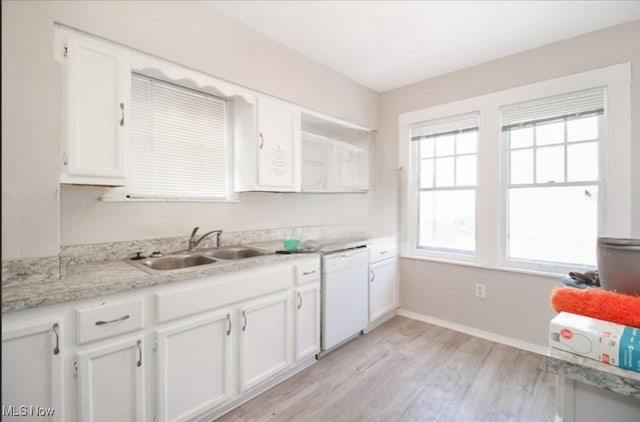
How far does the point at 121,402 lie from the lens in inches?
55.6

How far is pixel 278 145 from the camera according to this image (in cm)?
253

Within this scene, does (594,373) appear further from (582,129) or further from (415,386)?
(582,129)

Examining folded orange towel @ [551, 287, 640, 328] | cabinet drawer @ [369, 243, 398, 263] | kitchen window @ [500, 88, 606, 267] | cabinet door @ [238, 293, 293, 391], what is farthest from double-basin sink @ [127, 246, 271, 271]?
kitchen window @ [500, 88, 606, 267]

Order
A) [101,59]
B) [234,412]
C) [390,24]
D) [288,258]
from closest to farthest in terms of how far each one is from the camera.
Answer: [101,59], [234,412], [288,258], [390,24]

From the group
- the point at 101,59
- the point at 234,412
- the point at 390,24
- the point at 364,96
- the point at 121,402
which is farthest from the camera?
the point at 364,96

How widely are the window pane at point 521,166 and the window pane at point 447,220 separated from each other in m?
0.39

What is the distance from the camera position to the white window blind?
2.04 m

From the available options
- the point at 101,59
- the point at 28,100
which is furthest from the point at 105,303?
the point at 101,59

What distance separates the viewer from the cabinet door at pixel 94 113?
1531 mm

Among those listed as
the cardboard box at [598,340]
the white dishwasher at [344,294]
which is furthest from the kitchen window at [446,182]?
the cardboard box at [598,340]

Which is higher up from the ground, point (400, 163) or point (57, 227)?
point (400, 163)

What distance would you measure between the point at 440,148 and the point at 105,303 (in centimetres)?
319

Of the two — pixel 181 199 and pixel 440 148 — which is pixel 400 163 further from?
pixel 181 199

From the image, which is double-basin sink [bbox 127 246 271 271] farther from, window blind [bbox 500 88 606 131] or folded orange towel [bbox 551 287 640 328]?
window blind [bbox 500 88 606 131]
